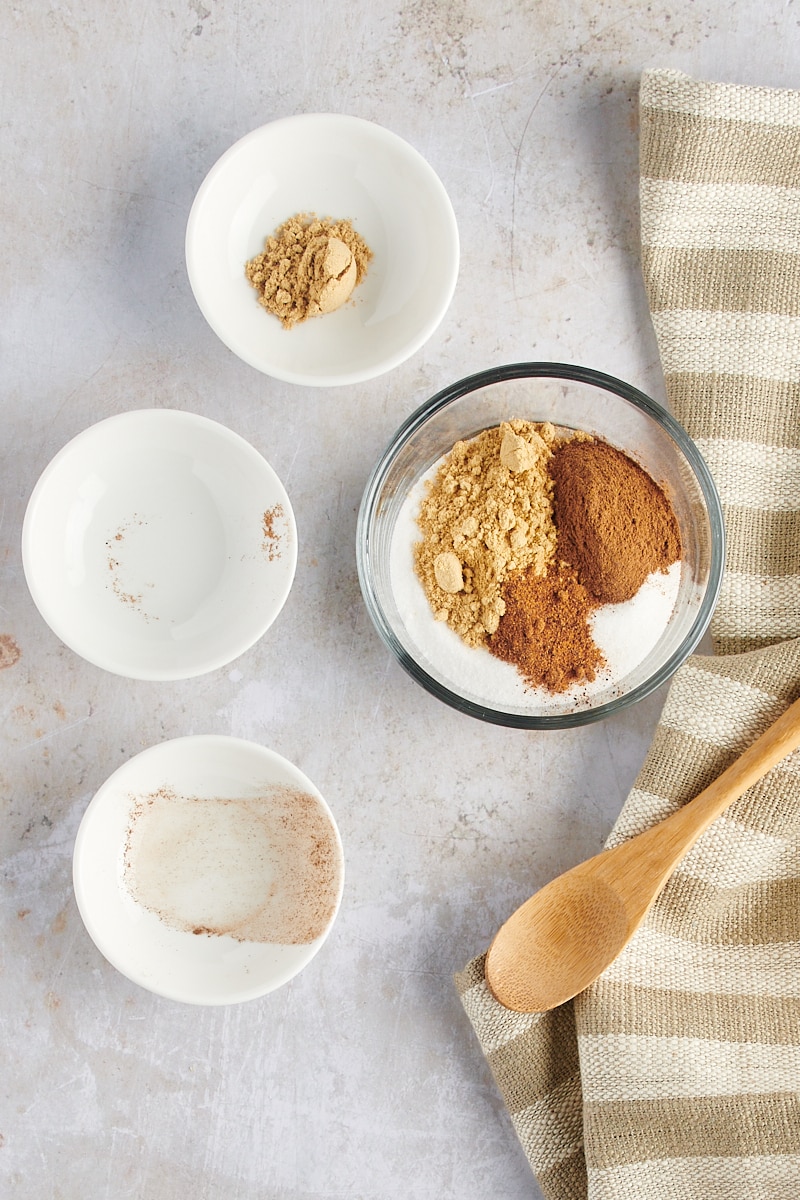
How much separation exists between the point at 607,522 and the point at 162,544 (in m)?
0.61

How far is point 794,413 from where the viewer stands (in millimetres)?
1211

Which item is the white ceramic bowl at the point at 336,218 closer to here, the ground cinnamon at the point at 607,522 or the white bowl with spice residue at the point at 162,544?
the white bowl with spice residue at the point at 162,544

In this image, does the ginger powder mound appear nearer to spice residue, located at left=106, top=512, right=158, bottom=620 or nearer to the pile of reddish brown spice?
the pile of reddish brown spice

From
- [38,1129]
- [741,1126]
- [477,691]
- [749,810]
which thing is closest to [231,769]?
[477,691]

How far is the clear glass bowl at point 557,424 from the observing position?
1153 millimetres

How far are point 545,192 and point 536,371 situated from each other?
306mm

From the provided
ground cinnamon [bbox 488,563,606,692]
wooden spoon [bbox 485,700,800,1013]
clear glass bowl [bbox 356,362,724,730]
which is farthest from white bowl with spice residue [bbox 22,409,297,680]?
wooden spoon [bbox 485,700,800,1013]

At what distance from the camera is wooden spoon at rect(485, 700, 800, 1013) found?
3.73ft

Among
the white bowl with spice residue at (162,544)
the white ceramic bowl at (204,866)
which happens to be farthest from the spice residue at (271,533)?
the white ceramic bowl at (204,866)

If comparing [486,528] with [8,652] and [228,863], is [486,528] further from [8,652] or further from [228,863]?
[8,652]

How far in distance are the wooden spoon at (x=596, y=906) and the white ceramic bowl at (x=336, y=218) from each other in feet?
2.36

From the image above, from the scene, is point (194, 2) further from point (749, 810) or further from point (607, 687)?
point (749, 810)

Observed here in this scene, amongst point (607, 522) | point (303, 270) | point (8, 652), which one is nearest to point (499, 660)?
point (607, 522)

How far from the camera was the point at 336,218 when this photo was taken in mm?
1227
